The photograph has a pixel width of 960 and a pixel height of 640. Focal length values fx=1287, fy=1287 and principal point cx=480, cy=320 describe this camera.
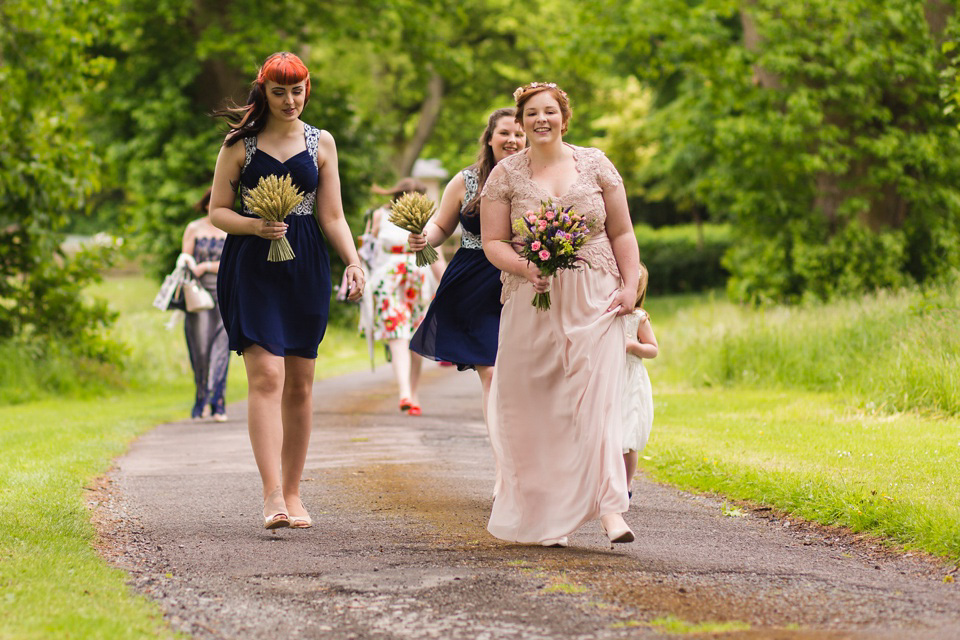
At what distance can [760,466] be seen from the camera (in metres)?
7.95

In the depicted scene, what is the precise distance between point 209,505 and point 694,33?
18.2 meters

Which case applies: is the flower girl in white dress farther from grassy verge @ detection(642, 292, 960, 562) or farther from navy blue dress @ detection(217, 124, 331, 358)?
navy blue dress @ detection(217, 124, 331, 358)

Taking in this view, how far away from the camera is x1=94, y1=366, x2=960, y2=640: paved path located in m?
4.39

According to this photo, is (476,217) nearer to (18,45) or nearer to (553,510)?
(553,510)

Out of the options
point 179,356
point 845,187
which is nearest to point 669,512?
point 179,356

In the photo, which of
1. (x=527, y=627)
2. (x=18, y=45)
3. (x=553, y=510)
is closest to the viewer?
(x=527, y=627)

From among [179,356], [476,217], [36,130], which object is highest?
[36,130]

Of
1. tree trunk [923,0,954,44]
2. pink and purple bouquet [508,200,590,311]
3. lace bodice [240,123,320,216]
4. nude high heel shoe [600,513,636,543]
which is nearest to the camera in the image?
nude high heel shoe [600,513,636,543]

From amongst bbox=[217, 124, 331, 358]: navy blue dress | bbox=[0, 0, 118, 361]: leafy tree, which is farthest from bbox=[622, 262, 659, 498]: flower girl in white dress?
bbox=[0, 0, 118, 361]: leafy tree

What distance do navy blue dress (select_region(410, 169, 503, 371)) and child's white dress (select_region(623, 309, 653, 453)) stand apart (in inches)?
35.1

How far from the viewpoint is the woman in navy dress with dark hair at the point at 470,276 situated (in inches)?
283

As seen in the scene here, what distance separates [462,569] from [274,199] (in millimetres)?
1977

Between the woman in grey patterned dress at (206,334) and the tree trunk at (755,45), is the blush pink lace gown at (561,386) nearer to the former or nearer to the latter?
the woman in grey patterned dress at (206,334)

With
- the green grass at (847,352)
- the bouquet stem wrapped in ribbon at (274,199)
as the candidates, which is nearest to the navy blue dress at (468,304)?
the bouquet stem wrapped in ribbon at (274,199)
